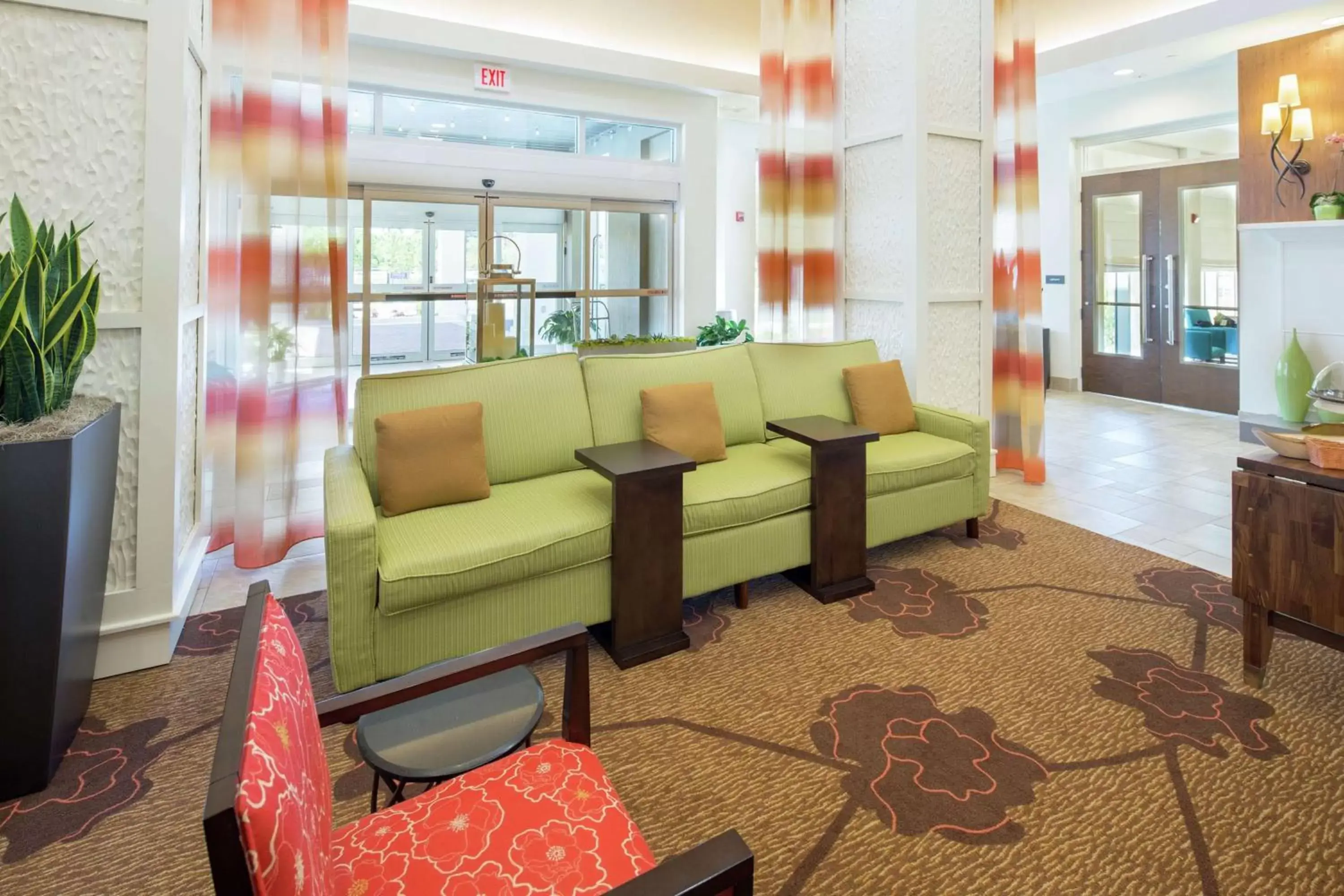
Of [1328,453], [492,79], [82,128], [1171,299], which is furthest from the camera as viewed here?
[1171,299]

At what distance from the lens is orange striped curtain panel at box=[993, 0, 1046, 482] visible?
14.6ft

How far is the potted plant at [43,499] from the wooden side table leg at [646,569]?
149 cm

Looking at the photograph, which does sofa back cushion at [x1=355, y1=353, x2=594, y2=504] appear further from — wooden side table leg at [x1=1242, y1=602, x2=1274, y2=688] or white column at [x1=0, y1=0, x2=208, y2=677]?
wooden side table leg at [x1=1242, y1=602, x2=1274, y2=688]

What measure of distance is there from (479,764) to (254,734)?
0.62 m

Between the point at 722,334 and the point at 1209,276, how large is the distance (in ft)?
15.8

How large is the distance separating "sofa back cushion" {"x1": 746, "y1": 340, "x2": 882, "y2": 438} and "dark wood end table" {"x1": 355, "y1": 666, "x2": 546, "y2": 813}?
7.57 feet

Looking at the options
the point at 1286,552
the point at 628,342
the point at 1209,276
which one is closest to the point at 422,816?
the point at 1286,552

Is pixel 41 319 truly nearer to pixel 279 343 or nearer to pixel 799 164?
pixel 279 343

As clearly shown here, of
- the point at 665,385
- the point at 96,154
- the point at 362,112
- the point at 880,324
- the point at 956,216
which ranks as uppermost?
the point at 362,112

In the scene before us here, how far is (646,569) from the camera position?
2545mm

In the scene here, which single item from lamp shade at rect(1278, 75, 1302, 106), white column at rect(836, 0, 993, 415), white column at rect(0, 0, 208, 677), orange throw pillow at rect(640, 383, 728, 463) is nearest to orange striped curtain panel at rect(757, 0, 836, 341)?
white column at rect(836, 0, 993, 415)

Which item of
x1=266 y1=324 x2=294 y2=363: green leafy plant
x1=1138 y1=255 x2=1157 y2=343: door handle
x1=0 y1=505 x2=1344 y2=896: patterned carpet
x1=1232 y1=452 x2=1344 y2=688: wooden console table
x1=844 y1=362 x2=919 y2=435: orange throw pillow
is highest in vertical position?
x1=1138 y1=255 x2=1157 y2=343: door handle

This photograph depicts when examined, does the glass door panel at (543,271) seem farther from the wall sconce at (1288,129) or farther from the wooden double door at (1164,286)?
the wooden double door at (1164,286)

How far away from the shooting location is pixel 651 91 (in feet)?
21.7
